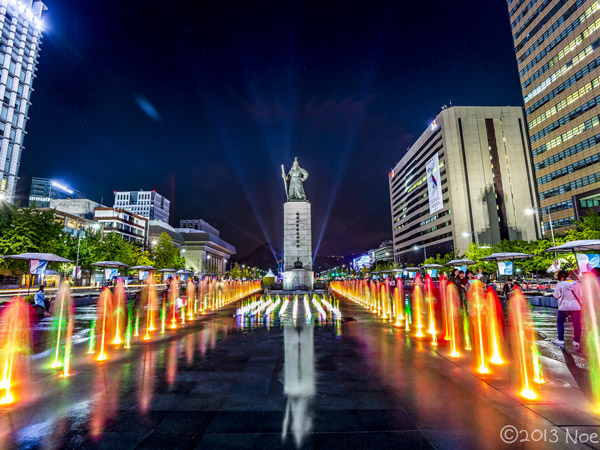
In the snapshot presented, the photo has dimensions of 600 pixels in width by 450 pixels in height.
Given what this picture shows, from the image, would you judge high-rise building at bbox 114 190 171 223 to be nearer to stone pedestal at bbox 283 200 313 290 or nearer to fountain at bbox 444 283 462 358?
stone pedestal at bbox 283 200 313 290

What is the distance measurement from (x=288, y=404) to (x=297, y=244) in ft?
101

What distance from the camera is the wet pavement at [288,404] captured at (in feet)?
12.7

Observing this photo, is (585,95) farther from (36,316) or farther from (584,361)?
(36,316)

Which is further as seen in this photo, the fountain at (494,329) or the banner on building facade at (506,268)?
the banner on building facade at (506,268)

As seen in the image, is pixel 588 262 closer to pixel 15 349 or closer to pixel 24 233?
pixel 15 349

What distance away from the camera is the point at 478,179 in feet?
289

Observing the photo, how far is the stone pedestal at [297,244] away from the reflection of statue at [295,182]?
1.12 metres

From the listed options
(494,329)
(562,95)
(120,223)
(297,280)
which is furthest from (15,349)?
(120,223)

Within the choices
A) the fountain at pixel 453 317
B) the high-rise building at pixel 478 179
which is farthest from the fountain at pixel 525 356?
the high-rise building at pixel 478 179

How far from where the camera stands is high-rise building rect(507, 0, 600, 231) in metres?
51.0

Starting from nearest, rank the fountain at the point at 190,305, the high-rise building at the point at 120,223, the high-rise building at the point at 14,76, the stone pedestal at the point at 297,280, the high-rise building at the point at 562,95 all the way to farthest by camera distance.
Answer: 1. the fountain at the point at 190,305
2. the stone pedestal at the point at 297,280
3. the high-rise building at the point at 562,95
4. the high-rise building at the point at 14,76
5. the high-rise building at the point at 120,223

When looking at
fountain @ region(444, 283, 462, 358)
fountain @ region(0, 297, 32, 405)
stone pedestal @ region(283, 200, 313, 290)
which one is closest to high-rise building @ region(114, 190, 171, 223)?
stone pedestal @ region(283, 200, 313, 290)

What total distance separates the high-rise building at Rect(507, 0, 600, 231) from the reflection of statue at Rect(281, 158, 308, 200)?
4093 cm

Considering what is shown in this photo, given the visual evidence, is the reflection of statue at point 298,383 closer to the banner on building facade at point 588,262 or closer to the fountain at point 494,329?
the fountain at point 494,329
